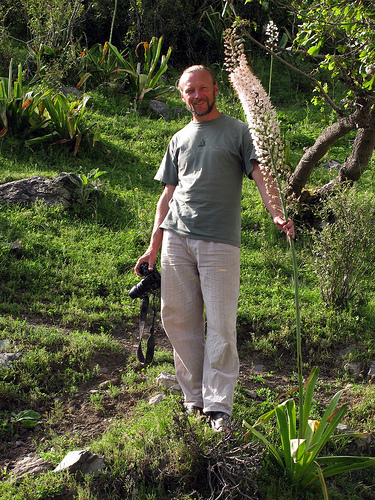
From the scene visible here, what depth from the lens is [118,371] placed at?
415cm

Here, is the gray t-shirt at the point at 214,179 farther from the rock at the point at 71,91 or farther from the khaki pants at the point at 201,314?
the rock at the point at 71,91

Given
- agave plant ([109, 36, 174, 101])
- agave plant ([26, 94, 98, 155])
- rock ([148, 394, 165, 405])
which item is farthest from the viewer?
agave plant ([109, 36, 174, 101])

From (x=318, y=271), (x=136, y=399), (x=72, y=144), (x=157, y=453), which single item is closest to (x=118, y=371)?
(x=136, y=399)

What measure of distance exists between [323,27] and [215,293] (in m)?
2.94

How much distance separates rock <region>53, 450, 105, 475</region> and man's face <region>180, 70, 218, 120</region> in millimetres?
2087

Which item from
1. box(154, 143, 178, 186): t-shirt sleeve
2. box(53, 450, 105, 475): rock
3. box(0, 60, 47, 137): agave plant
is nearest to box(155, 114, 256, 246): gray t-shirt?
box(154, 143, 178, 186): t-shirt sleeve

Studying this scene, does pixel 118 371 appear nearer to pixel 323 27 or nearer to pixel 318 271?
pixel 318 271

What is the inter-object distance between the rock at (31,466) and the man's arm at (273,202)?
1849 mm

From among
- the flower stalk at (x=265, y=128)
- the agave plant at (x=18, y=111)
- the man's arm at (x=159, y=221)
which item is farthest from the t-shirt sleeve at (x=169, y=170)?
the agave plant at (x=18, y=111)

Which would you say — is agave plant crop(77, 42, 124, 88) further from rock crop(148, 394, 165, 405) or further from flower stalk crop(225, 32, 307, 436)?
flower stalk crop(225, 32, 307, 436)

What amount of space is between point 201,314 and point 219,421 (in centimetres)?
68

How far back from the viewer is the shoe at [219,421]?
2918mm

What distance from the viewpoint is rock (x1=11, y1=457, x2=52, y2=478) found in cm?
289

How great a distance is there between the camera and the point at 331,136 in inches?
241
